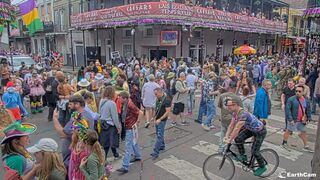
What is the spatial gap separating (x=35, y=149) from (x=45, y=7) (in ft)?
109

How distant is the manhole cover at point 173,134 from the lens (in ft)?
23.5

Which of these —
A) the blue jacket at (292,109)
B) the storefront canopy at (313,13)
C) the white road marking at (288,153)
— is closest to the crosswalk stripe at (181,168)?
the white road marking at (288,153)

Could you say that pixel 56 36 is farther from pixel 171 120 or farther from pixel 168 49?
pixel 171 120

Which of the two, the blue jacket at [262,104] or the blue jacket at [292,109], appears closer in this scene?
the blue jacket at [292,109]

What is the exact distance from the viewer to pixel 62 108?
6090 mm

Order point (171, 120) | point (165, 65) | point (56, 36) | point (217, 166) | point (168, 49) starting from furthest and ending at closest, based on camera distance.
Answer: point (56, 36) < point (168, 49) < point (165, 65) < point (171, 120) < point (217, 166)

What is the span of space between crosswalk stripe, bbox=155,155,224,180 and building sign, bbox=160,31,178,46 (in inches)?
514

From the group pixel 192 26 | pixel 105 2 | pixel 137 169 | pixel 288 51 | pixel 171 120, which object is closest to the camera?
pixel 137 169

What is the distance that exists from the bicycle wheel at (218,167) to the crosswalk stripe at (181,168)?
Answer: 0.21ft

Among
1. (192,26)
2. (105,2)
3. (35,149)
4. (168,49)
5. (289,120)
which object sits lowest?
(289,120)

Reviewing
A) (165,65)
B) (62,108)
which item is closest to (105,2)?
(165,65)

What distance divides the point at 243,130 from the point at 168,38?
554 inches

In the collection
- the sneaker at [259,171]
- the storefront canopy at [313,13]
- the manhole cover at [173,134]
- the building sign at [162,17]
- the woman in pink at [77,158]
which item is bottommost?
the manhole cover at [173,134]

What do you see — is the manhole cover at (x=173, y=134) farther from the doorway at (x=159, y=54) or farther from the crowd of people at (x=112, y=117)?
the doorway at (x=159, y=54)
